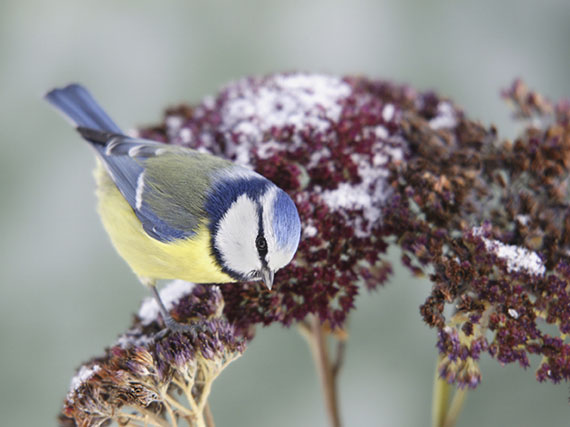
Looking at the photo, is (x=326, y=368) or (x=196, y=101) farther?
(x=196, y=101)

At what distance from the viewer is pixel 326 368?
2.71ft

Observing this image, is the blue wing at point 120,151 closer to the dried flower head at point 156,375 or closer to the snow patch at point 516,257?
the dried flower head at point 156,375

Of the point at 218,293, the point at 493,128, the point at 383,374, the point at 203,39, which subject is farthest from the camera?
the point at 203,39

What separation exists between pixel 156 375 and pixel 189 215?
0.20 meters

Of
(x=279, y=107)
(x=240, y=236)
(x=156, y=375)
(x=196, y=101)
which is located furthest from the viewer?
(x=196, y=101)

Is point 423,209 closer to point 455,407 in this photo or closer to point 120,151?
point 455,407

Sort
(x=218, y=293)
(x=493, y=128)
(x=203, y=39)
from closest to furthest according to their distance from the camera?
(x=218, y=293) < (x=493, y=128) < (x=203, y=39)

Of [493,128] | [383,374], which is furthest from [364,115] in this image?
[383,374]

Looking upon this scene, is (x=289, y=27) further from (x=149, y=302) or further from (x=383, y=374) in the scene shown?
(x=149, y=302)

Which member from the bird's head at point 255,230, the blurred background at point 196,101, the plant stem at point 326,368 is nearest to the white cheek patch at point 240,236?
the bird's head at point 255,230

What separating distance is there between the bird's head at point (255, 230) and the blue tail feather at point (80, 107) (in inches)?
10.9

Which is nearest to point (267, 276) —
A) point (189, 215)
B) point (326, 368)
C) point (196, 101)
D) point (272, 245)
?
point (272, 245)

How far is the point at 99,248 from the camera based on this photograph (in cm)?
146

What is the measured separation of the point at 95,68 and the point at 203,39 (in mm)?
267
